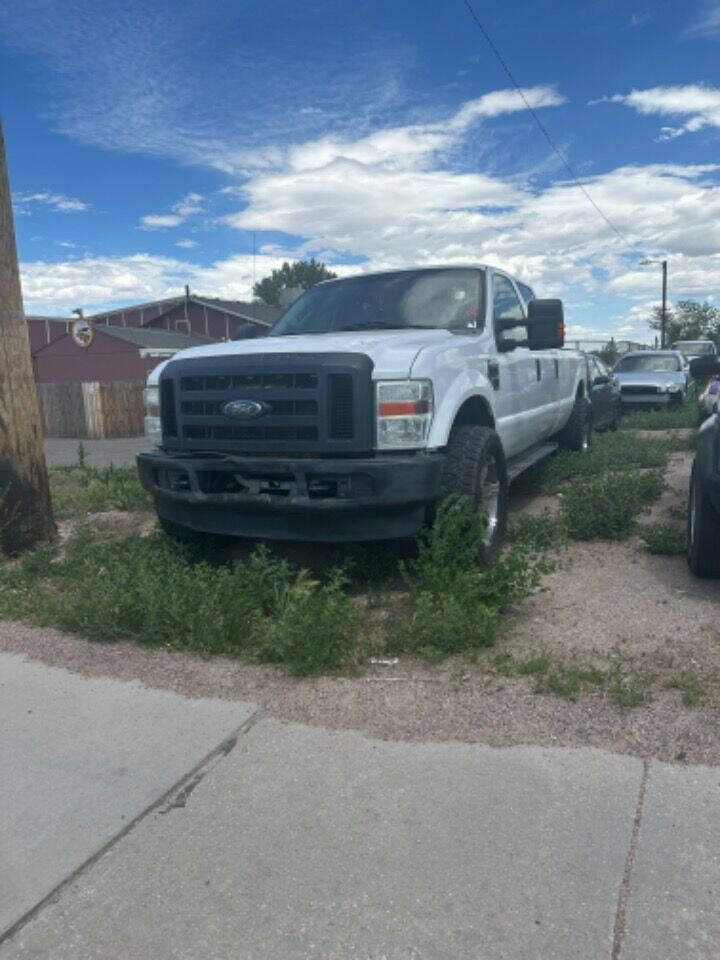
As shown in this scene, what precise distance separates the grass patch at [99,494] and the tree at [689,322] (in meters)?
46.7

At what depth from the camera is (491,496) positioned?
5.29 m

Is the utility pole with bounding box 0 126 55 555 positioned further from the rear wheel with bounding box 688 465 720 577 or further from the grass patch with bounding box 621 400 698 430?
the grass patch with bounding box 621 400 698 430

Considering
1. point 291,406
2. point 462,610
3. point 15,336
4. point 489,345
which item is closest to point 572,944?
point 462,610

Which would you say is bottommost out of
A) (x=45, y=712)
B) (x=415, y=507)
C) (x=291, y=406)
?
(x=45, y=712)

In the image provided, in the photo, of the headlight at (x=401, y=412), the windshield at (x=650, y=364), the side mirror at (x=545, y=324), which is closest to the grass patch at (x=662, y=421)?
the windshield at (x=650, y=364)

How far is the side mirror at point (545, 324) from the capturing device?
5.91 metres

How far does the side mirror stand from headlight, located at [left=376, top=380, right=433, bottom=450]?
185cm

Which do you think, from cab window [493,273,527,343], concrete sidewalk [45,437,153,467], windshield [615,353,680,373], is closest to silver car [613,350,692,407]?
windshield [615,353,680,373]

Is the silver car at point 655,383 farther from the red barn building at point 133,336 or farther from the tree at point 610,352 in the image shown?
the tree at point 610,352

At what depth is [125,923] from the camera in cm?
226

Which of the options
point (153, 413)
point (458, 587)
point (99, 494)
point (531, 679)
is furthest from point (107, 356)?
point (531, 679)

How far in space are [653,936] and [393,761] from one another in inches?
45.1

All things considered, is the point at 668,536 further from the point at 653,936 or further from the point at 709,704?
the point at 653,936

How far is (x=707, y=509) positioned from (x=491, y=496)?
1.30 meters
